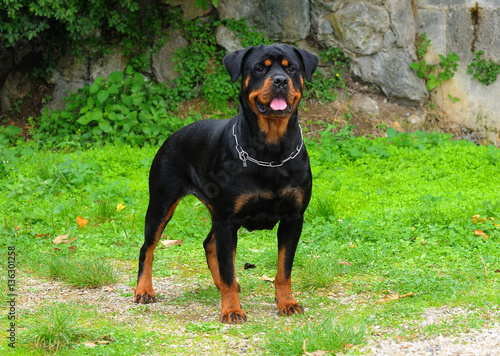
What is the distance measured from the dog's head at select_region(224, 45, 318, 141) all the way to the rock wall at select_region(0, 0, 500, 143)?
224 inches

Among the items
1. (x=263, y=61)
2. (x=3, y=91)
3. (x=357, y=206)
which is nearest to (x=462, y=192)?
(x=357, y=206)

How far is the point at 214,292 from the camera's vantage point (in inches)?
179

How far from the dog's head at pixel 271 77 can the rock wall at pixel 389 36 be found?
5.68m

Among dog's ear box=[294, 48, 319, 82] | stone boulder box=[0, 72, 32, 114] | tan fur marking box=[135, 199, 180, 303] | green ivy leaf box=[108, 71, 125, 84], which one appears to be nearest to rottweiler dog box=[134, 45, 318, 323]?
dog's ear box=[294, 48, 319, 82]

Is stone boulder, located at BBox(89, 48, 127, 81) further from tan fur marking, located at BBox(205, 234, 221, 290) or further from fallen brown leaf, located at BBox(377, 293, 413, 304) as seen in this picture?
fallen brown leaf, located at BBox(377, 293, 413, 304)

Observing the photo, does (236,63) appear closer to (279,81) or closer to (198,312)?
(279,81)

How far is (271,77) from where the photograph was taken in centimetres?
Result: 368

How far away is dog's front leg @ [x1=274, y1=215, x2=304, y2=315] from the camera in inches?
156

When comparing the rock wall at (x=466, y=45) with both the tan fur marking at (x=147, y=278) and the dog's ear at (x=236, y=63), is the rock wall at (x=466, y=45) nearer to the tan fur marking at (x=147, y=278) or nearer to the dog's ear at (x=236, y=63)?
the dog's ear at (x=236, y=63)

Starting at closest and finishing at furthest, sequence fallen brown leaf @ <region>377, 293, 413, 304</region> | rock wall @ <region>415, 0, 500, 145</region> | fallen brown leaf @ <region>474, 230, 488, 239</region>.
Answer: fallen brown leaf @ <region>377, 293, 413, 304</region> → fallen brown leaf @ <region>474, 230, 488, 239</region> → rock wall @ <region>415, 0, 500, 145</region>

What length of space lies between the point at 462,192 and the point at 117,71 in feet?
18.1

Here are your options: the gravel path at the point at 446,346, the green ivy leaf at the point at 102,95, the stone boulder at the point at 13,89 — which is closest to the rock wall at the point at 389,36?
the green ivy leaf at the point at 102,95

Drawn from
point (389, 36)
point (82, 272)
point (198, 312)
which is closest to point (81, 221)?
point (82, 272)

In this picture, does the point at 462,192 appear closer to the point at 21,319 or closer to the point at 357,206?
the point at 357,206
